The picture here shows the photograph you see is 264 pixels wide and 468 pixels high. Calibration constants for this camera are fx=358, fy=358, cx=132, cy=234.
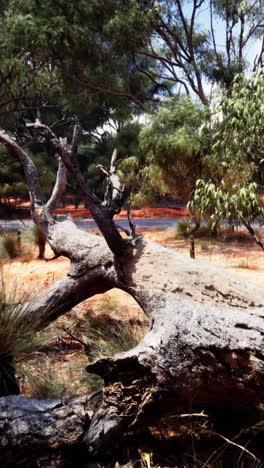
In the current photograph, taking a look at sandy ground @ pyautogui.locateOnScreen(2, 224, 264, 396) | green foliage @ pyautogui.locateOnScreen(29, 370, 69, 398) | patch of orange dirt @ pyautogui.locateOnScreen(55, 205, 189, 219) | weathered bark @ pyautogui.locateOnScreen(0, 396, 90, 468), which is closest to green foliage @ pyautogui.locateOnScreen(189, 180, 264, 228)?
sandy ground @ pyautogui.locateOnScreen(2, 224, 264, 396)

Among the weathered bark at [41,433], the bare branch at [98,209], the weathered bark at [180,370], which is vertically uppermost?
the bare branch at [98,209]

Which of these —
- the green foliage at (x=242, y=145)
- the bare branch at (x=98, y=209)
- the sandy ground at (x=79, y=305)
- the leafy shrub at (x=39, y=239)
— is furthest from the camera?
the leafy shrub at (x=39, y=239)

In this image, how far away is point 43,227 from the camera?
4492mm

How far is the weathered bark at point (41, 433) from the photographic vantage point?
180 centimetres

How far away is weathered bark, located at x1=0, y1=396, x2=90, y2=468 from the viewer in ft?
5.91

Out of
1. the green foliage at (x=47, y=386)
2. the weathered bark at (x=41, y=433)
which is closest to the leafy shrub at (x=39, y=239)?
the green foliage at (x=47, y=386)

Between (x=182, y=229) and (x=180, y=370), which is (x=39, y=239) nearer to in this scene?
(x=182, y=229)

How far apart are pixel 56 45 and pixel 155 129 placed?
5066mm

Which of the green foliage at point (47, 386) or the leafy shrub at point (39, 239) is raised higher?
the leafy shrub at point (39, 239)

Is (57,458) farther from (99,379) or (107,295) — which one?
(107,295)

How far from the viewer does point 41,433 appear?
1853mm

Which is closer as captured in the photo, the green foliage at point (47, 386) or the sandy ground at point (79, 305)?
the green foliage at point (47, 386)

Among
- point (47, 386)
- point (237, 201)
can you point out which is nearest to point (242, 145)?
point (237, 201)

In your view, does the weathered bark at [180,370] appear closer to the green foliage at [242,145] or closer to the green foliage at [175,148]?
the green foliage at [242,145]
